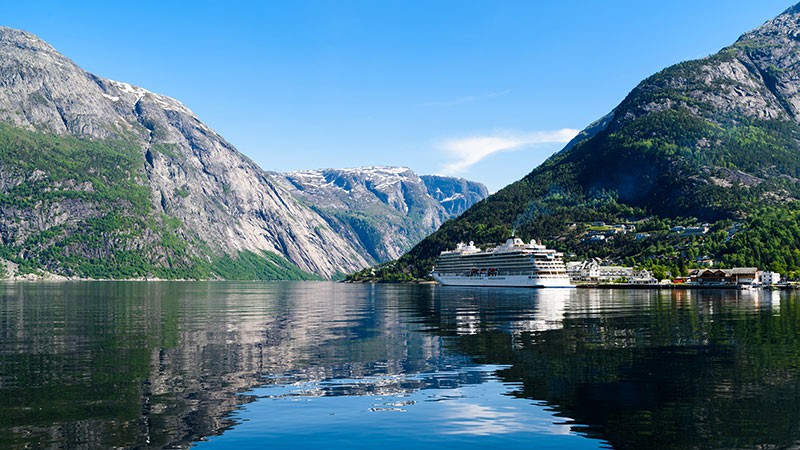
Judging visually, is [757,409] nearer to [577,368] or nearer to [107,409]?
[577,368]

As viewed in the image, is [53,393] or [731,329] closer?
[53,393]

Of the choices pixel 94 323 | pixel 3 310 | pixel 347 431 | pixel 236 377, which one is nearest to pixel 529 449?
pixel 347 431

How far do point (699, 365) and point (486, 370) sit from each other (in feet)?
53.7

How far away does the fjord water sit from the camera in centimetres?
3091

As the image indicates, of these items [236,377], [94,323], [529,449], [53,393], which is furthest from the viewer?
[94,323]

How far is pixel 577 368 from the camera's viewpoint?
48500mm

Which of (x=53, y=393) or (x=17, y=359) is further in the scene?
(x=17, y=359)

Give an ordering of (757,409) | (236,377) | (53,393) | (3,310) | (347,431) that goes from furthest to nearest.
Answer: (3,310), (236,377), (53,393), (757,409), (347,431)

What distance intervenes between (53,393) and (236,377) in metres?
11.5

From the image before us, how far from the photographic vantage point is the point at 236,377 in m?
46.4

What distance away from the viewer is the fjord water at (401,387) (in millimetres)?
30906

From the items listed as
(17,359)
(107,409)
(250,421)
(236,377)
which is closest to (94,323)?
(17,359)

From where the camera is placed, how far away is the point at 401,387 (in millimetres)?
43031

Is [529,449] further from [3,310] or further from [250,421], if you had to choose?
[3,310]
